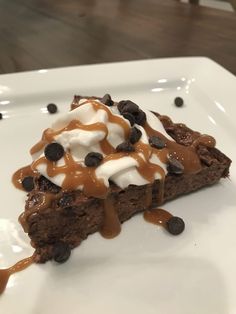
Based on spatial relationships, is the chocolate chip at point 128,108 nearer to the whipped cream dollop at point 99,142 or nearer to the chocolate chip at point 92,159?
the whipped cream dollop at point 99,142

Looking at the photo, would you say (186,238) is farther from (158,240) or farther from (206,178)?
(206,178)

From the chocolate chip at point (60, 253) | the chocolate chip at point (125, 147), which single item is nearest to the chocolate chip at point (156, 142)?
the chocolate chip at point (125, 147)

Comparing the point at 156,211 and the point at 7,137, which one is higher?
the point at 156,211

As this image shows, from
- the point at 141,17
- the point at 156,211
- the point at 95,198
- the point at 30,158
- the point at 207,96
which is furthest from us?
the point at 141,17

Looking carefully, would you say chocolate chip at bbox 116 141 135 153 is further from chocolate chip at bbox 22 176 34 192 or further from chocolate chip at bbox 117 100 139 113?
chocolate chip at bbox 22 176 34 192

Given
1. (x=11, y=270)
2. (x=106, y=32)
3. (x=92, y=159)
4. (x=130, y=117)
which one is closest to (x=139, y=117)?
(x=130, y=117)

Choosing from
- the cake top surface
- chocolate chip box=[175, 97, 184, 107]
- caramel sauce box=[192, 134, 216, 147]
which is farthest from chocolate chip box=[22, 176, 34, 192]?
chocolate chip box=[175, 97, 184, 107]

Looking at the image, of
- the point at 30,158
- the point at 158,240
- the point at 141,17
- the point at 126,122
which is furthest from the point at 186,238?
the point at 141,17

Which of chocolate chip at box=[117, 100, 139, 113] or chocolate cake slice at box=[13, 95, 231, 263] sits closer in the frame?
chocolate cake slice at box=[13, 95, 231, 263]
